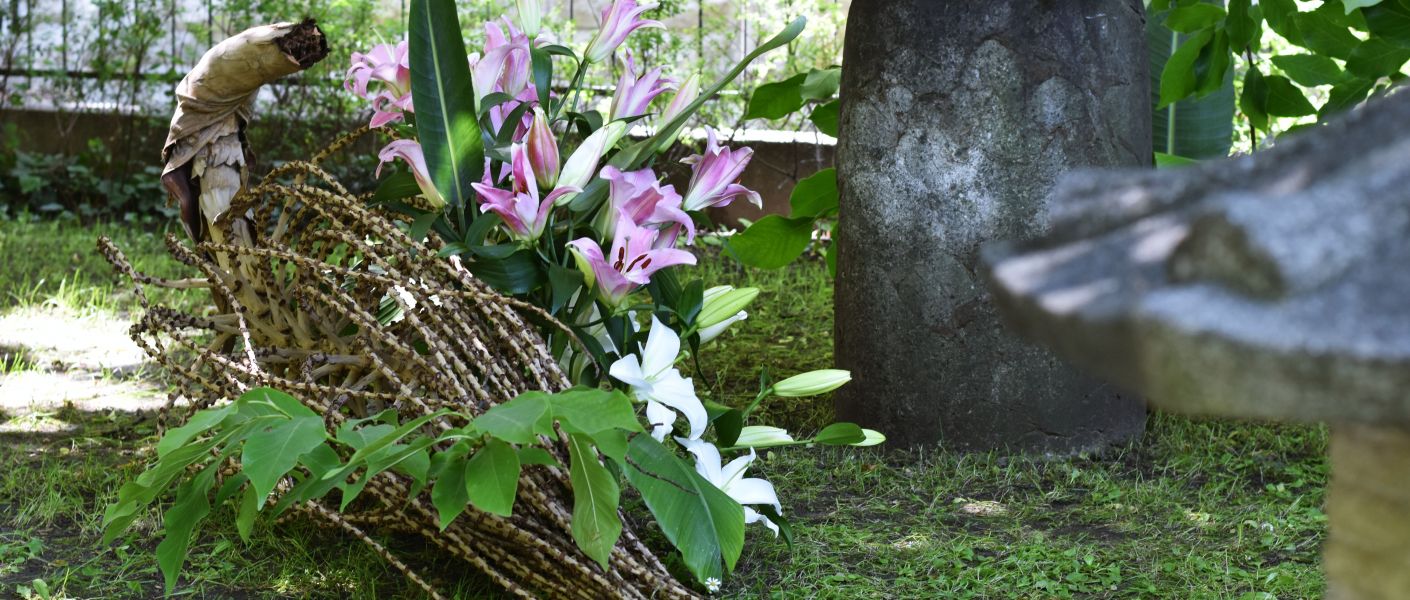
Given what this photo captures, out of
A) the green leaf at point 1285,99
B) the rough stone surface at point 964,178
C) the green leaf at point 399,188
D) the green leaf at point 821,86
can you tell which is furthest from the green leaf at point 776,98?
the green leaf at point 399,188

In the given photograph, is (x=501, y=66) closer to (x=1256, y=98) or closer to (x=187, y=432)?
(x=187, y=432)

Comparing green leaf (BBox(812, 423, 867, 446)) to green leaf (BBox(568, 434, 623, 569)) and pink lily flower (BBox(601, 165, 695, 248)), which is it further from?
green leaf (BBox(568, 434, 623, 569))

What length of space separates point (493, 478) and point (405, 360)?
1.78ft

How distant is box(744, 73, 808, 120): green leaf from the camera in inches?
124

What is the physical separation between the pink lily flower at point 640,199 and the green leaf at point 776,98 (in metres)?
1.10

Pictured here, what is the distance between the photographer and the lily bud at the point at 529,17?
7.34ft

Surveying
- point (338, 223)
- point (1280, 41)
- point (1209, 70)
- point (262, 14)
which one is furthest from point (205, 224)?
point (1280, 41)

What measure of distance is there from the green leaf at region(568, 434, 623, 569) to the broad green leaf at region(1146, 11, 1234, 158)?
2.30 m

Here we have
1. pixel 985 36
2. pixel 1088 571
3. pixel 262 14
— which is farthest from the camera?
pixel 262 14

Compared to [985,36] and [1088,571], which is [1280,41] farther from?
[1088,571]

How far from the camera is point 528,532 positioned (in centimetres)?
182

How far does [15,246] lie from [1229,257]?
5.03 metres

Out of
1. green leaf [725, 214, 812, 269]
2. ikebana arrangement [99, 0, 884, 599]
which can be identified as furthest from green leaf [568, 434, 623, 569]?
green leaf [725, 214, 812, 269]

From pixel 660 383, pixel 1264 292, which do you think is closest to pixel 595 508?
pixel 660 383
